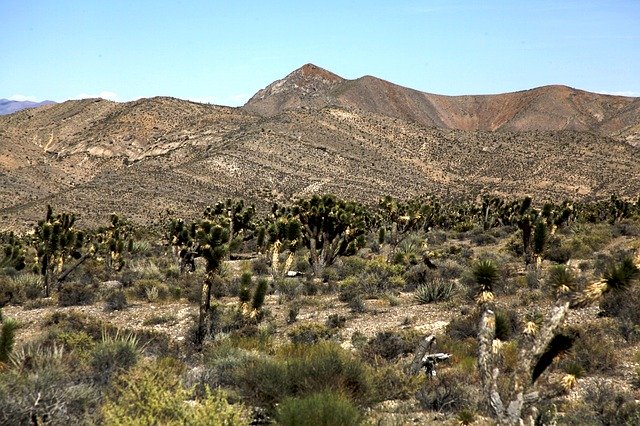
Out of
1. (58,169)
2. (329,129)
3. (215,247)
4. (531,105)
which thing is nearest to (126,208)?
(58,169)

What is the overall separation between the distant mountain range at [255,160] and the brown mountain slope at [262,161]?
0.69 feet

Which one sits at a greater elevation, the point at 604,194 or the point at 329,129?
the point at 329,129

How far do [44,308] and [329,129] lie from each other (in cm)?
7798

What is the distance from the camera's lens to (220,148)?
88.2 m

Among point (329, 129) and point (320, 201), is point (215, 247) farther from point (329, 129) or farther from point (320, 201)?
point (329, 129)

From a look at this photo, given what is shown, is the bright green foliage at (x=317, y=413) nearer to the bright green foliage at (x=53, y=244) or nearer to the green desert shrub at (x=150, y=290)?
the green desert shrub at (x=150, y=290)

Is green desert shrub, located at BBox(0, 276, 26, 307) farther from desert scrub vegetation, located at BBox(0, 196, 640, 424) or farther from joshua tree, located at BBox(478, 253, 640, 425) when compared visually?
joshua tree, located at BBox(478, 253, 640, 425)

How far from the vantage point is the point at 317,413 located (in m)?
6.99

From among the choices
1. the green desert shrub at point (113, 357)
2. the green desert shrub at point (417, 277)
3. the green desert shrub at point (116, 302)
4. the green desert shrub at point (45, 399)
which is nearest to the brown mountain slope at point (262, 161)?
the green desert shrub at point (116, 302)

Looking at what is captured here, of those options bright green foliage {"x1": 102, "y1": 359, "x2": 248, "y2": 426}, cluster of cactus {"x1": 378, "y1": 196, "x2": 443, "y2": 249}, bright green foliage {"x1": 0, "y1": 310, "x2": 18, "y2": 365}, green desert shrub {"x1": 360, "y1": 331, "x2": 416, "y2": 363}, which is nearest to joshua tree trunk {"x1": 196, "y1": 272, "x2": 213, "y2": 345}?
green desert shrub {"x1": 360, "y1": 331, "x2": 416, "y2": 363}

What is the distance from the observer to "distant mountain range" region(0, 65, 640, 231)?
72.6m

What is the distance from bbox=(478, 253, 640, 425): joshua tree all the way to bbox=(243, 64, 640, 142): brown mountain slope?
5445 inches

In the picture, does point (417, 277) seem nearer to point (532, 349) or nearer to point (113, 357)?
point (113, 357)

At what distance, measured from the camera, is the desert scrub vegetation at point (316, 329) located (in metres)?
7.91
